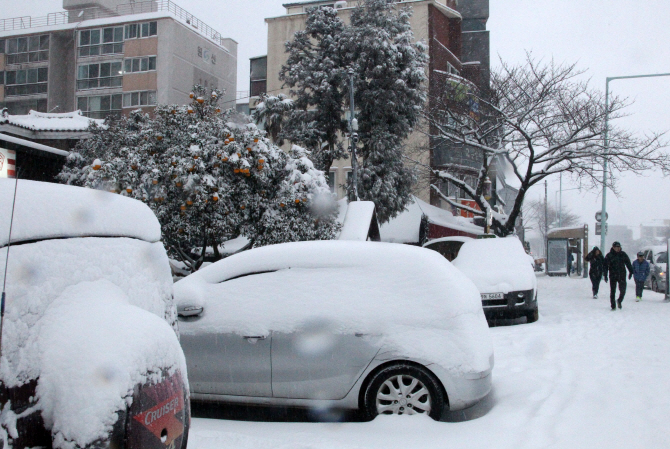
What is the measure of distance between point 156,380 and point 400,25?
76.0ft

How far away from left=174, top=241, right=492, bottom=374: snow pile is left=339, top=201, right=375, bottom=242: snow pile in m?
6.48

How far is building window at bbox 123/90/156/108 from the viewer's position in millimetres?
38656

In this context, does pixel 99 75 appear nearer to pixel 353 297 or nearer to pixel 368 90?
pixel 368 90

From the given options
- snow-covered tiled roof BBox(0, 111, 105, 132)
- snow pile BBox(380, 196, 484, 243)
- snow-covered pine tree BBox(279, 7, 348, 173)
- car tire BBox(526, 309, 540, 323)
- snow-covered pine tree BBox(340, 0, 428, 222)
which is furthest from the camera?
snow pile BBox(380, 196, 484, 243)

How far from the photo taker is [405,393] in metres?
4.50

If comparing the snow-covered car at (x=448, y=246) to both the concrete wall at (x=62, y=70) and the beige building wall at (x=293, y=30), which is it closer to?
the beige building wall at (x=293, y=30)

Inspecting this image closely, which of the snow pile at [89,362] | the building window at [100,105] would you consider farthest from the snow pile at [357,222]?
the building window at [100,105]

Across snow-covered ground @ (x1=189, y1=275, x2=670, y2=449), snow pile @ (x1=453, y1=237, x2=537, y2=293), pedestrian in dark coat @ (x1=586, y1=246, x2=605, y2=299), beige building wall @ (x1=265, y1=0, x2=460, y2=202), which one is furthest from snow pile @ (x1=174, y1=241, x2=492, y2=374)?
beige building wall @ (x1=265, y1=0, x2=460, y2=202)

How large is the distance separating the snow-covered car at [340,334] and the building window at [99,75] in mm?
38579

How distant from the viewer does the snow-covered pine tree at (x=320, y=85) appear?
2328cm

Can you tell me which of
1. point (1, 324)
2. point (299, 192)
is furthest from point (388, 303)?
point (299, 192)

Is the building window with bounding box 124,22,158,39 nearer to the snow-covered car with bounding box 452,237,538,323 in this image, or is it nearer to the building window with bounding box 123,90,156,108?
the building window with bounding box 123,90,156,108

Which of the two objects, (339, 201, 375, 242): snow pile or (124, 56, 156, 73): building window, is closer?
(339, 201, 375, 242): snow pile

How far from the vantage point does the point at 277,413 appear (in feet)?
16.3
